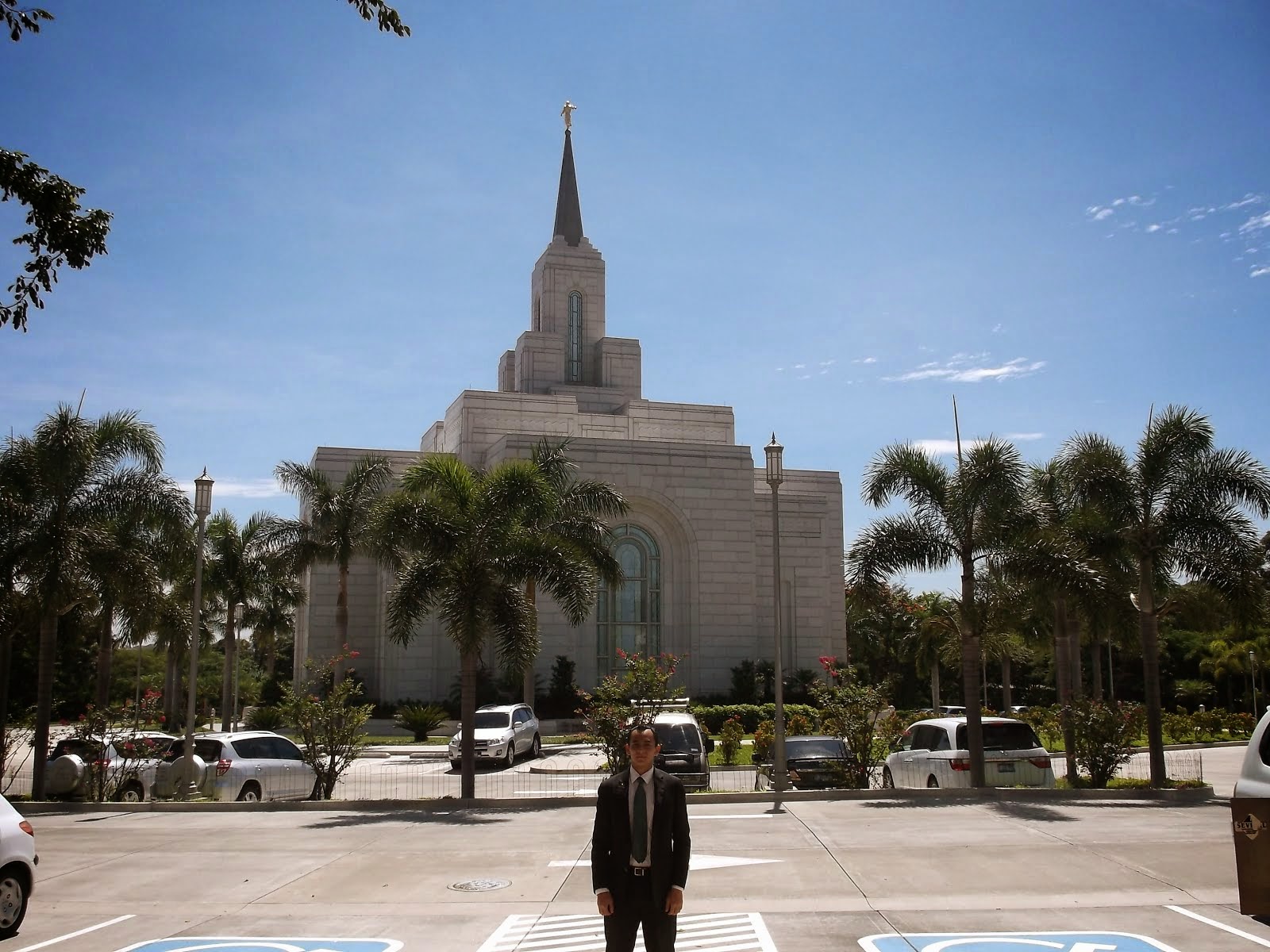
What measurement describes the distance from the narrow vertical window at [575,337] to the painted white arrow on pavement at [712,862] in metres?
45.4

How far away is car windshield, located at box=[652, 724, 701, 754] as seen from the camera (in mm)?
21266

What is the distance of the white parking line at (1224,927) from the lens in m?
8.67

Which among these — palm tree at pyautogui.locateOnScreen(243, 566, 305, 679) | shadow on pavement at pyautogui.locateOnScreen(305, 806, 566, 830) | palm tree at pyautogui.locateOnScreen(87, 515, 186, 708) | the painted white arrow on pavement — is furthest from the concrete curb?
palm tree at pyautogui.locateOnScreen(243, 566, 305, 679)

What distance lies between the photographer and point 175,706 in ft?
143

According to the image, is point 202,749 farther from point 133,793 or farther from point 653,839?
point 653,839

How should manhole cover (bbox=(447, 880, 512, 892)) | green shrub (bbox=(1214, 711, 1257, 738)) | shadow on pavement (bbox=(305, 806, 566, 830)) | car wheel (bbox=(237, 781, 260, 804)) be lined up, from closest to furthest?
manhole cover (bbox=(447, 880, 512, 892)) → shadow on pavement (bbox=(305, 806, 566, 830)) → car wheel (bbox=(237, 781, 260, 804)) → green shrub (bbox=(1214, 711, 1257, 738))

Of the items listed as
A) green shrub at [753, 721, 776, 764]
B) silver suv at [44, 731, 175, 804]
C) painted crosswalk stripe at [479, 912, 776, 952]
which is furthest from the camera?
green shrub at [753, 721, 776, 764]

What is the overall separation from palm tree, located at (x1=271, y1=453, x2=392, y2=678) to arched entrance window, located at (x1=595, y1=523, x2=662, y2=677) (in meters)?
10.6

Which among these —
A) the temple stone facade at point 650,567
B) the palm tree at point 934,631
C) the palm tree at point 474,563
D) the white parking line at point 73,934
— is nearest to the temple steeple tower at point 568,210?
the temple stone facade at point 650,567

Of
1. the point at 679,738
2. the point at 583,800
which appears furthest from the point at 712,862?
the point at 679,738

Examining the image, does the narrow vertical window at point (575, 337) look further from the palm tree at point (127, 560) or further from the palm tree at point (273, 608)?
the palm tree at point (127, 560)

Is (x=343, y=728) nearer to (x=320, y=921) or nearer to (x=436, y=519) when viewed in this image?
(x=436, y=519)

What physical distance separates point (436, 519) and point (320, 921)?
11.8m

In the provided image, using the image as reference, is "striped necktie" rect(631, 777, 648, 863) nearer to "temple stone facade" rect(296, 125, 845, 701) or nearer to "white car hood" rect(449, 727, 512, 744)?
"white car hood" rect(449, 727, 512, 744)
